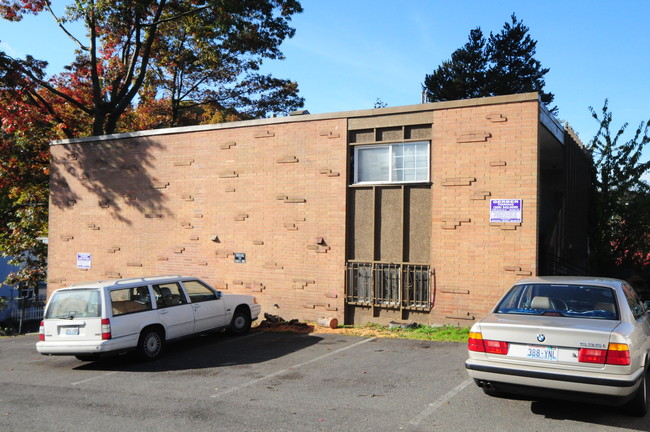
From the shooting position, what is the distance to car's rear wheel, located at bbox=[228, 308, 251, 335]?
1211 cm

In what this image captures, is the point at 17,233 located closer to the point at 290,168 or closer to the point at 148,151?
the point at 148,151

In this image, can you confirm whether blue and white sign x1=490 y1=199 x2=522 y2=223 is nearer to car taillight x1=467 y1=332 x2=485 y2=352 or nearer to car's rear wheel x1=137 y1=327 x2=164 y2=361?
car taillight x1=467 y1=332 x2=485 y2=352

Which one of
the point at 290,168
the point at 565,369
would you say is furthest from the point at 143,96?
the point at 565,369

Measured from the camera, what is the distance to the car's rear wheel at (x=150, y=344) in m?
9.82

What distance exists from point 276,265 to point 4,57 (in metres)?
14.5

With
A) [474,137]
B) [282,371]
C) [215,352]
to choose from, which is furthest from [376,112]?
[282,371]

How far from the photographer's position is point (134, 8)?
19328 mm

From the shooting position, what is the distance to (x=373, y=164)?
12922mm

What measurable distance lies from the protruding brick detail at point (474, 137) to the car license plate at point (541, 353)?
261 inches

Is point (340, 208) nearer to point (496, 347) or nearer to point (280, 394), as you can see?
point (280, 394)

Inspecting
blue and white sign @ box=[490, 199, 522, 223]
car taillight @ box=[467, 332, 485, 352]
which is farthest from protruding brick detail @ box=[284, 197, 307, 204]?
car taillight @ box=[467, 332, 485, 352]

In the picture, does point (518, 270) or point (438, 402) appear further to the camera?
point (518, 270)

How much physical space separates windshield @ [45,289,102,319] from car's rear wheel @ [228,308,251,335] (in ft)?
10.7

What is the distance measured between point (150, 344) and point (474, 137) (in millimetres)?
7807
